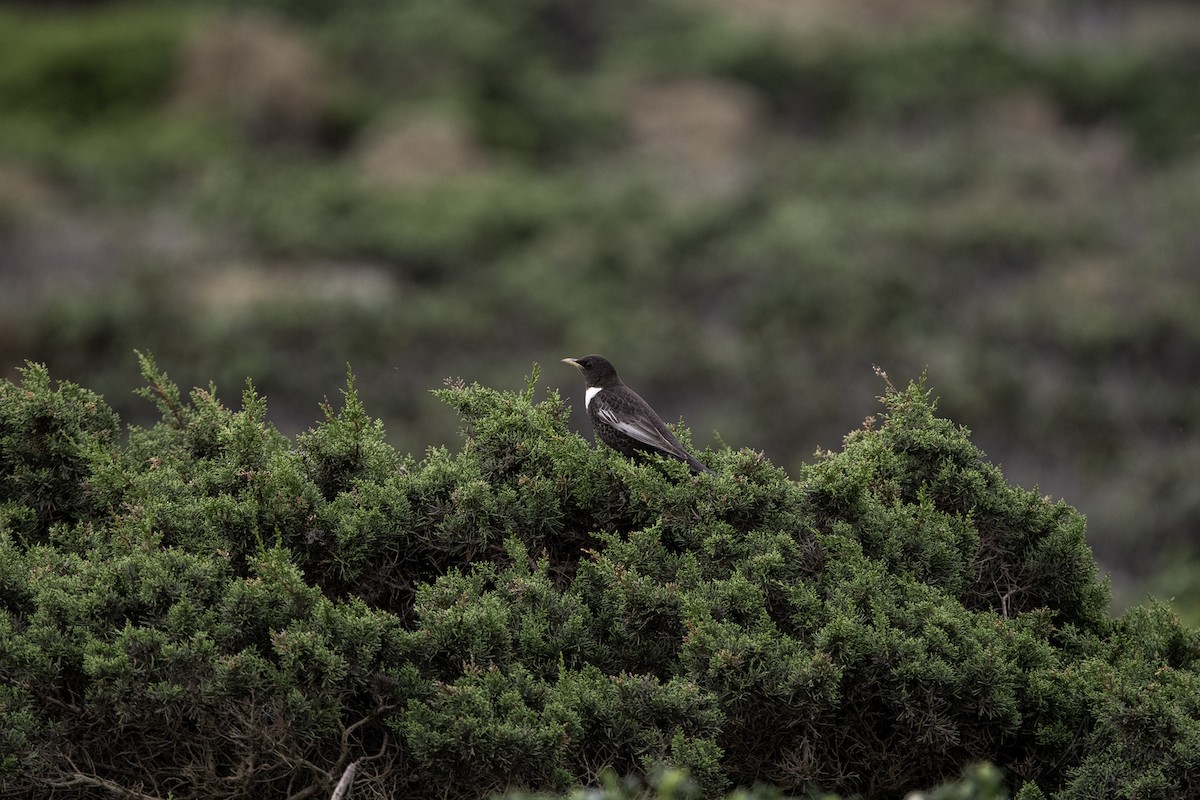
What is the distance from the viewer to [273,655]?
15.0 feet

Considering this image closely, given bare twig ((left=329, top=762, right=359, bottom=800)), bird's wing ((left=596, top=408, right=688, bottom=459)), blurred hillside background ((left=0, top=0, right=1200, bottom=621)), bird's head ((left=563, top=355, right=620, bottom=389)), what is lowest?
bare twig ((left=329, top=762, right=359, bottom=800))

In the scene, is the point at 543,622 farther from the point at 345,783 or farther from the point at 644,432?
the point at 644,432

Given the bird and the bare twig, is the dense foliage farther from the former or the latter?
the bird

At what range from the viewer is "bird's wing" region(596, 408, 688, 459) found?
5.67 m

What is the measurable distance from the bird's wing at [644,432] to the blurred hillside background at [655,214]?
24.8 feet

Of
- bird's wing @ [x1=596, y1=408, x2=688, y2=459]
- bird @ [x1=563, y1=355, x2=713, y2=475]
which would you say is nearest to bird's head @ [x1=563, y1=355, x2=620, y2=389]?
bird @ [x1=563, y1=355, x2=713, y2=475]

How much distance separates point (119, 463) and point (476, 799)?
1.74 meters

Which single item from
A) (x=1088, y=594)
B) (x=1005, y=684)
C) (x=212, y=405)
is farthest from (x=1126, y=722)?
(x=212, y=405)

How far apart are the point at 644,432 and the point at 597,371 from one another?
2.85 ft

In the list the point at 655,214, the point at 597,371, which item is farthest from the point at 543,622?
the point at 655,214

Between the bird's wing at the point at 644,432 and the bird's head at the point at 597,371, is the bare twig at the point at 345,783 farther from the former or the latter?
the bird's head at the point at 597,371

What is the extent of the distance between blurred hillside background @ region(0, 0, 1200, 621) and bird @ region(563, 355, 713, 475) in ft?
24.1

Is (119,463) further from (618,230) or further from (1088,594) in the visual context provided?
(618,230)

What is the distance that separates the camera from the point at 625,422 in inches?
238
